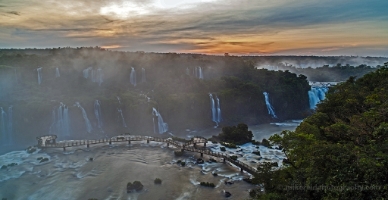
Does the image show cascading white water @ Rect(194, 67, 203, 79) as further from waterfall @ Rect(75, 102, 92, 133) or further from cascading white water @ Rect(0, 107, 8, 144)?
cascading white water @ Rect(0, 107, 8, 144)

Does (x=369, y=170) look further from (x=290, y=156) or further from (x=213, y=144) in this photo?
(x=213, y=144)

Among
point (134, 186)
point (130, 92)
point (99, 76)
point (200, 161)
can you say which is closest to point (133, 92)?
point (130, 92)

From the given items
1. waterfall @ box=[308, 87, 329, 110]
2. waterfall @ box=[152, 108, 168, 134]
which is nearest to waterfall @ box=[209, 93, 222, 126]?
waterfall @ box=[152, 108, 168, 134]

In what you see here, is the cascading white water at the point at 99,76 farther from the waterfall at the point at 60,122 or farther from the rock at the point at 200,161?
the rock at the point at 200,161

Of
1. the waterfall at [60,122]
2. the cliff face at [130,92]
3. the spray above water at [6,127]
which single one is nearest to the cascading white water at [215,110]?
the cliff face at [130,92]

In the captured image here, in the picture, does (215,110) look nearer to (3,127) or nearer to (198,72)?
(198,72)
